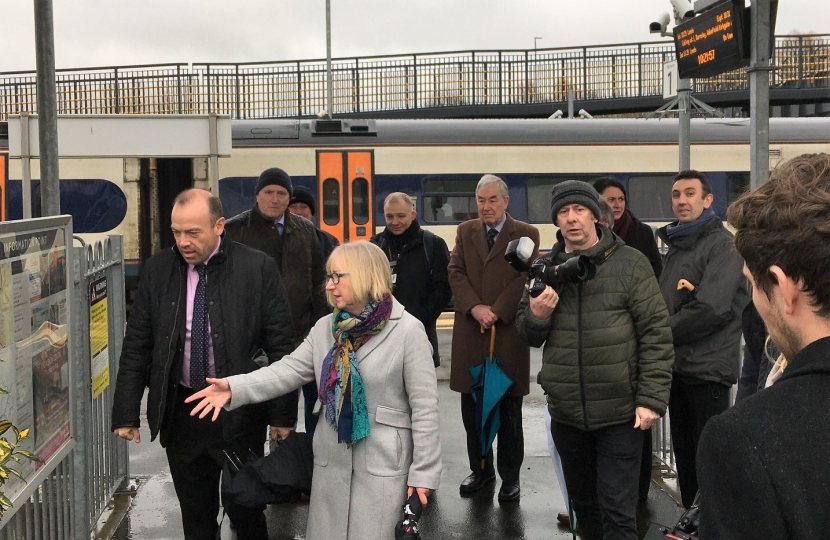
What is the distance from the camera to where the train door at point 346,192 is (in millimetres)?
14133

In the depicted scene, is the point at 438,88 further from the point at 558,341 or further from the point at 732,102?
the point at 558,341

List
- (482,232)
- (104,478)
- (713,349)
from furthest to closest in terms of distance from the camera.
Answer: (482,232)
(104,478)
(713,349)

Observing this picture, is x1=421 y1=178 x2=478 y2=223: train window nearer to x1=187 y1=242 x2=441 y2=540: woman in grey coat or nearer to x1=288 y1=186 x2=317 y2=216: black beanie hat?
x1=288 y1=186 x2=317 y2=216: black beanie hat

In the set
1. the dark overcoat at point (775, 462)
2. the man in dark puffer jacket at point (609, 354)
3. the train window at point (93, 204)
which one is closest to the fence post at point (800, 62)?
the train window at point (93, 204)

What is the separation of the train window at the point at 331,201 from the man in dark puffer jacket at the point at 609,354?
33.1 ft

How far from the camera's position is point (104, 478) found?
214 inches

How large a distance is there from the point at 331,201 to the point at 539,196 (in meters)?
3.26

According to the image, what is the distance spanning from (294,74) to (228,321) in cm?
1961

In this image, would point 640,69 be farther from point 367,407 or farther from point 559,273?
point 367,407

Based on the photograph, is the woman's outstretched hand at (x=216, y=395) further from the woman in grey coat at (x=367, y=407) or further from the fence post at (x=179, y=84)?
the fence post at (x=179, y=84)

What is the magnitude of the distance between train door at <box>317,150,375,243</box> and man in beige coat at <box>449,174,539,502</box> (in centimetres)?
829

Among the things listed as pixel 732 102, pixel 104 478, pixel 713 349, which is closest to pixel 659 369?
pixel 713 349

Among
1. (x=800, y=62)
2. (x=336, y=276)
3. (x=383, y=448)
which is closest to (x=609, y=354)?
(x=383, y=448)

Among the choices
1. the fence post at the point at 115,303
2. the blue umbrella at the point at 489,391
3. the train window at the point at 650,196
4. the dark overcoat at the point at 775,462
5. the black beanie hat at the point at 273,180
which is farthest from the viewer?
the train window at the point at 650,196
